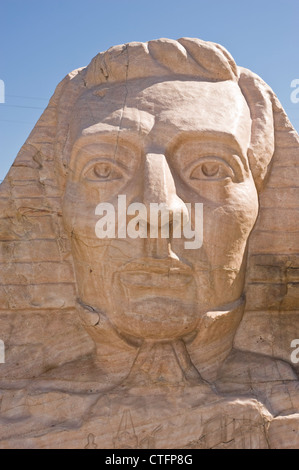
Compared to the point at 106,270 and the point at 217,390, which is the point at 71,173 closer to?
the point at 106,270

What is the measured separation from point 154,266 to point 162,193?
38 cm

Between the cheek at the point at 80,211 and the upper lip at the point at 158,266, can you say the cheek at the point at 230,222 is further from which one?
the cheek at the point at 80,211

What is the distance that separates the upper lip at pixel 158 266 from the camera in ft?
9.84

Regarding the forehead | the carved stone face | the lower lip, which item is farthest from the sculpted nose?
the lower lip

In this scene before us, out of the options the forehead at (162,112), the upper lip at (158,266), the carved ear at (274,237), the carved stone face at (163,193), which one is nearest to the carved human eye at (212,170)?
the carved stone face at (163,193)

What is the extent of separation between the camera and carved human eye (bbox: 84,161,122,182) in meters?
3.13

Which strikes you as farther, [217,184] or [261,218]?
[261,218]

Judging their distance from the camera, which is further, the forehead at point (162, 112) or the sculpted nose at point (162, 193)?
the forehead at point (162, 112)

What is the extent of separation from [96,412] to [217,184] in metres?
1.38

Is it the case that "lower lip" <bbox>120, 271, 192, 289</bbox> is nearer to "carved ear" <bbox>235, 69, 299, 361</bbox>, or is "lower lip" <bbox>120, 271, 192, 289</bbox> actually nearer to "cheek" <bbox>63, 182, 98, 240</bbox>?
"cheek" <bbox>63, 182, 98, 240</bbox>

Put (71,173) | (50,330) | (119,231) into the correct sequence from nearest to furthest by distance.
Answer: (119,231)
(71,173)
(50,330)

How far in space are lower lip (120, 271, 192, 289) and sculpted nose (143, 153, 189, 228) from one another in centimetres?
27
